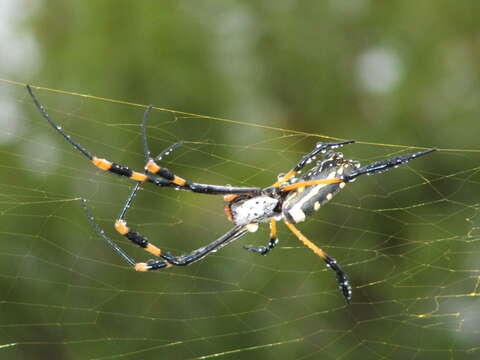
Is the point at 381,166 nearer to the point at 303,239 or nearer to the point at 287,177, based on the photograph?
the point at 287,177

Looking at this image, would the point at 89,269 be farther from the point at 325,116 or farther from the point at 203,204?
the point at 325,116

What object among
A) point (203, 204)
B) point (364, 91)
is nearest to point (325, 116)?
point (364, 91)

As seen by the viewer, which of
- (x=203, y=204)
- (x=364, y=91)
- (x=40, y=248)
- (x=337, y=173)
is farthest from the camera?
(x=364, y=91)

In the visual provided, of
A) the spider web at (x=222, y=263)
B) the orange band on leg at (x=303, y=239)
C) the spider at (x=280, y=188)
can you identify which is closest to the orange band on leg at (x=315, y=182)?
the spider at (x=280, y=188)

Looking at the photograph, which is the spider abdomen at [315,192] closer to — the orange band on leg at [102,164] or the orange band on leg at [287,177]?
the orange band on leg at [287,177]

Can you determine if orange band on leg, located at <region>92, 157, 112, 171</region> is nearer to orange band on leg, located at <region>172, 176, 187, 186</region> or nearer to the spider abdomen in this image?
orange band on leg, located at <region>172, 176, 187, 186</region>

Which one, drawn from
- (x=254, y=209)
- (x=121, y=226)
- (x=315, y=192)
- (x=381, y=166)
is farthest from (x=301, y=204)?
(x=121, y=226)
